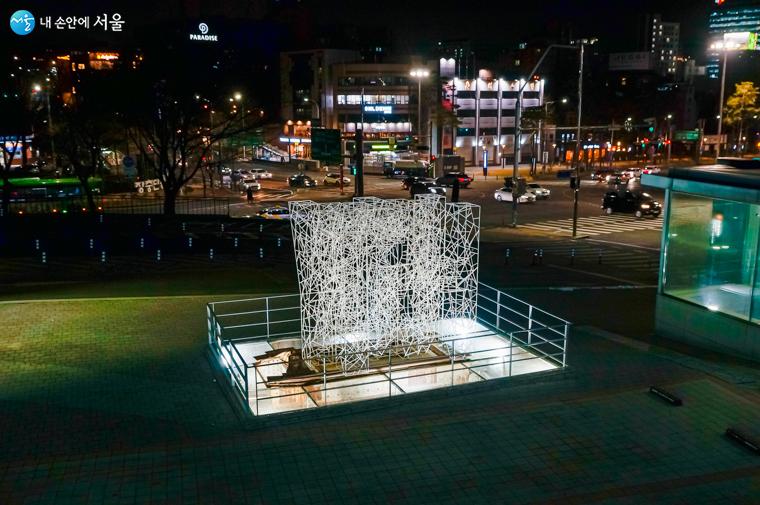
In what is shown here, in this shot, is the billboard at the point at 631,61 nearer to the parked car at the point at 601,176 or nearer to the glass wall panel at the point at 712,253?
the parked car at the point at 601,176

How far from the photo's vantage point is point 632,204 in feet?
148

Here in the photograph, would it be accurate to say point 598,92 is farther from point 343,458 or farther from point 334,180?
point 343,458

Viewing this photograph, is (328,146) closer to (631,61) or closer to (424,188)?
(424,188)

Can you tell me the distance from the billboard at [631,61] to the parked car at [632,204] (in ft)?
335

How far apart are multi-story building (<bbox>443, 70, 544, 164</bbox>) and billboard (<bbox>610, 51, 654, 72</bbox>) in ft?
200

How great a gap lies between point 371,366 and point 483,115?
76.6 metres

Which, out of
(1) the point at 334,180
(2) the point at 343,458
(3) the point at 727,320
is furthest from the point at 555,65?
(2) the point at 343,458

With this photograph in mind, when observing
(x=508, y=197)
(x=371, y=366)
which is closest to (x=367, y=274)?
(x=371, y=366)

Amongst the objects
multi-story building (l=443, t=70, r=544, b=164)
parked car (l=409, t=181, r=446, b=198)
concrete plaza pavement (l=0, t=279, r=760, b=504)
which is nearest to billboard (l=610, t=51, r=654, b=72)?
multi-story building (l=443, t=70, r=544, b=164)

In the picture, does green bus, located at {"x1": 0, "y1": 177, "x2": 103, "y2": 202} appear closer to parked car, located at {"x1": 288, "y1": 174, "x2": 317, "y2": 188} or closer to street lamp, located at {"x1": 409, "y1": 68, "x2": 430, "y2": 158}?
parked car, located at {"x1": 288, "y1": 174, "x2": 317, "y2": 188}

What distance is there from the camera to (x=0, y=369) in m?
13.7

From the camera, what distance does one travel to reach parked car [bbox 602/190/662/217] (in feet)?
145

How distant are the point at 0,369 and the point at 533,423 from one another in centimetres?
1057

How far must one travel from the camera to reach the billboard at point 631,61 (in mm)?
137625
